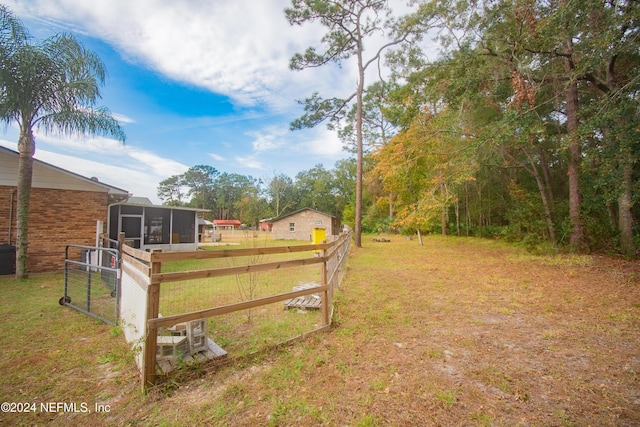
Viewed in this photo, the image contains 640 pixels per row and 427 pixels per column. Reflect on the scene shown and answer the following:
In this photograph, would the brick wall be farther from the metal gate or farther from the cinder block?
the cinder block

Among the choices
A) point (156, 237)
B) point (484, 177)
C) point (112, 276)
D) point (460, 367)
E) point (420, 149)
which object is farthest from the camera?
point (484, 177)

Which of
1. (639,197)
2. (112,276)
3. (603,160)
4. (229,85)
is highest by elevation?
(229,85)

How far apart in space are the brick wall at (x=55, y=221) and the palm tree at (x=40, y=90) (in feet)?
3.69

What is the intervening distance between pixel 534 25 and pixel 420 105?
450 cm

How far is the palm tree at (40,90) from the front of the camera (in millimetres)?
6859

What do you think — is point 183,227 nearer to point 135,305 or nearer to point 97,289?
point 97,289

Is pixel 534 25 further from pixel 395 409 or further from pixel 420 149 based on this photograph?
pixel 395 409

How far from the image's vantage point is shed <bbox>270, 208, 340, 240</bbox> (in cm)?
2588

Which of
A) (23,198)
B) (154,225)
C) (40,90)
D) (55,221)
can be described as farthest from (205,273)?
(154,225)

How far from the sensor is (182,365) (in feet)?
8.52

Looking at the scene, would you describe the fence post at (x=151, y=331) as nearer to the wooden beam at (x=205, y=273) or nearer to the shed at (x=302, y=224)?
the wooden beam at (x=205, y=273)

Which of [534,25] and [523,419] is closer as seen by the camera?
[523,419]

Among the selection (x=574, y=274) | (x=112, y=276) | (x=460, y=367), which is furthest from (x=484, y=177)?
(x=112, y=276)

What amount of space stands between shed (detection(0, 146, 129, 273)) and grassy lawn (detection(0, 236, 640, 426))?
442 cm
